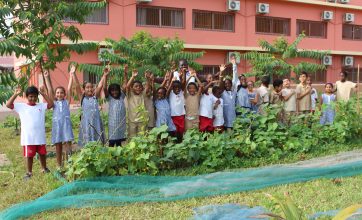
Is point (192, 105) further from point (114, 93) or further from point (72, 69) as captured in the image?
point (72, 69)

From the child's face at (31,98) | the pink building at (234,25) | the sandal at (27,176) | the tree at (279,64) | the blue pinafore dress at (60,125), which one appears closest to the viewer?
the sandal at (27,176)

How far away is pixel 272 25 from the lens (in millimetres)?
19625

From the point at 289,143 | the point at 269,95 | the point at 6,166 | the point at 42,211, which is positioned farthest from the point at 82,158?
the point at 269,95

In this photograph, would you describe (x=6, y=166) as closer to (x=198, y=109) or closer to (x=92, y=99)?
(x=92, y=99)

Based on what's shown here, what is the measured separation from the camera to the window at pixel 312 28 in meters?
20.5

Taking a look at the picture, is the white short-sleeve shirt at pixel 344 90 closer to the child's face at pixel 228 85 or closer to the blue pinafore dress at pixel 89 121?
the child's face at pixel 228 85

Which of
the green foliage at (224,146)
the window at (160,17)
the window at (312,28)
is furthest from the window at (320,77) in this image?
the green foliage at (224,146)

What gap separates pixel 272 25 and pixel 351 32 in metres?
5.76

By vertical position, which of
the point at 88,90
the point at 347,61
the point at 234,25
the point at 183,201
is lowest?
the point at 183,201

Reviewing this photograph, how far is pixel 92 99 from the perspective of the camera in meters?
6.18

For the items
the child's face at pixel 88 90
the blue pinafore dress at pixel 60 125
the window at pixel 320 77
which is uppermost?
the window at pixel 320 77

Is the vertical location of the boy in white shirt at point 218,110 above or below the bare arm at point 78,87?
below

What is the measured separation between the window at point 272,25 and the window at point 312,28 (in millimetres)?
795

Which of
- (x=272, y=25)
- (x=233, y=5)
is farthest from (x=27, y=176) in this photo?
(x=272, y=25)
